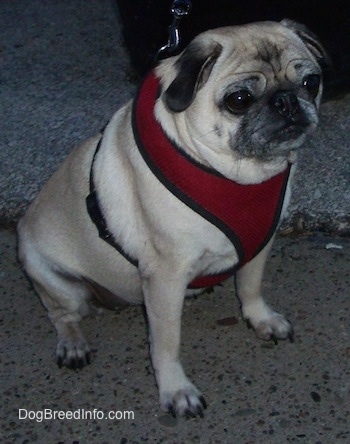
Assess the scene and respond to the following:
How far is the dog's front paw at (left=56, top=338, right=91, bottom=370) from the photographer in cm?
366

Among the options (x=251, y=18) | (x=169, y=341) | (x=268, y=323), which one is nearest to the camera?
(x=169, y=341)

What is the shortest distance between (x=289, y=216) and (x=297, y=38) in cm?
141

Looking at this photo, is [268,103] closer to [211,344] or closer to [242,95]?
[242,95]

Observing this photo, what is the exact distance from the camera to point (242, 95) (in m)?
2.88

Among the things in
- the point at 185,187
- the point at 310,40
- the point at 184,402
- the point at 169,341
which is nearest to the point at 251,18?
the point at 310,40

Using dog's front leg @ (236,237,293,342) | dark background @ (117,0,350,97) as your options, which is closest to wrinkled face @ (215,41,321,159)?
dog's front leg @ (236,237,293,342)

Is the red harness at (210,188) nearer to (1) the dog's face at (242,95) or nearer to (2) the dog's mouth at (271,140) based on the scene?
(1) the dog's face at (242,95)

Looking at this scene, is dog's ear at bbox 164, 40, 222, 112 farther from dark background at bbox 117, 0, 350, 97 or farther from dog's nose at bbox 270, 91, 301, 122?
dark background at bbox 117, 0, 350, 97

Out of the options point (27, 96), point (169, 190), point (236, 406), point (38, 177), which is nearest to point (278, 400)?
point (236, 406)

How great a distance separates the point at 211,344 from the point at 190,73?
4.56 ft

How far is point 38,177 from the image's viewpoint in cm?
481

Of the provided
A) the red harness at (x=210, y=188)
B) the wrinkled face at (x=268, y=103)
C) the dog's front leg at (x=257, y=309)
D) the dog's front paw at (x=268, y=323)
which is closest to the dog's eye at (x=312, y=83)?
the wrinkled face at (x=268, y=103)

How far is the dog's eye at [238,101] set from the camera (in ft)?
9.41

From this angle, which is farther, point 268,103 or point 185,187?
point 185,187
